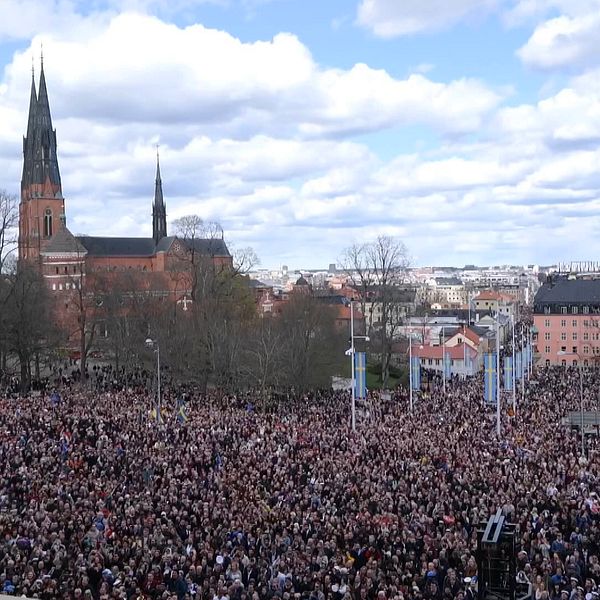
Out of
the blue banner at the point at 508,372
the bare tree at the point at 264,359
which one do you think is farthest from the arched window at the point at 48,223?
the blue banner at the point at 508,372

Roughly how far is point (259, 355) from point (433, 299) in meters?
153

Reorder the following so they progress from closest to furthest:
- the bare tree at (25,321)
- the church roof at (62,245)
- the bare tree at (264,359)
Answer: the bare tree at (264,359)
the bare tree at (25,321)
the church roof at (62,245)

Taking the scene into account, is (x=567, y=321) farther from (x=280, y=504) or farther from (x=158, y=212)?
(x=280, y=504)

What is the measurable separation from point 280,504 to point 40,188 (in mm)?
75773

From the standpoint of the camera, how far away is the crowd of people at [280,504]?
55.1 feet

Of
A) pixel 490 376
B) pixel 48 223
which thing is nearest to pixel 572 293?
pixel 490 376

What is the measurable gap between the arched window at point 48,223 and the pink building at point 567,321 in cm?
5034

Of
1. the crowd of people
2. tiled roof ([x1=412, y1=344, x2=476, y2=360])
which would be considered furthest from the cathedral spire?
the crowd of people

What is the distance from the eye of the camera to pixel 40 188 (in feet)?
300

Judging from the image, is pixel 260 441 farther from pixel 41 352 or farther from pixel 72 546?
pixel 41 352

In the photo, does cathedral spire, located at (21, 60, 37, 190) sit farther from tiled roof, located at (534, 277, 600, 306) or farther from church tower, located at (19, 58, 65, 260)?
tiled roof, located at (534, 277, 600, 306)

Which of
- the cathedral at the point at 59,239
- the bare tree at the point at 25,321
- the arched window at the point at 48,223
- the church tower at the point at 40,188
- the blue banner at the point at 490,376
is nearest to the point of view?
the blue banner at the point at 490,376

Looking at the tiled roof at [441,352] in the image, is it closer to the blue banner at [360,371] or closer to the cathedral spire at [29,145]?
the blue banner at [360,371]

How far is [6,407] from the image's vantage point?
3566 centimetres
